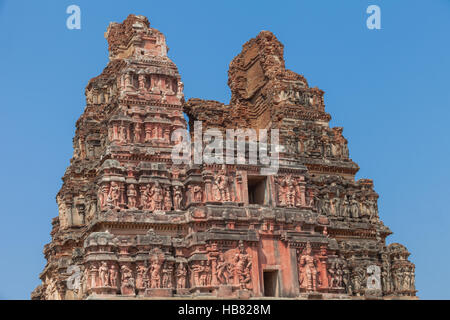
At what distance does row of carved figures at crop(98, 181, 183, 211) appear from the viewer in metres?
36.8

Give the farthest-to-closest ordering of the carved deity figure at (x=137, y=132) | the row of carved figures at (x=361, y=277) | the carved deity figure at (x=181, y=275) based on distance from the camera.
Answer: the carved deity figure at (x=137, y=132)
the row of carved figures at (x=361, y=277)
the carved deity figure at (x=181, y=275)

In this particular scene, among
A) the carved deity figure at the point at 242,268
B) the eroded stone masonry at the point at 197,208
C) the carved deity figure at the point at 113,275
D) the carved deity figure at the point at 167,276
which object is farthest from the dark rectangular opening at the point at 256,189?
the carved deity figure at the point at 113,275

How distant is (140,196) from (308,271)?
8710mm

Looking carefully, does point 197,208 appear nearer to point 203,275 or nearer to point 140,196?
point 140,196

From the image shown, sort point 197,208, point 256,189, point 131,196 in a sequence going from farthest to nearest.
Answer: point 256,189 → point 131,196 → point 197,208

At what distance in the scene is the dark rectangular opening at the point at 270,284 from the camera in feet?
120

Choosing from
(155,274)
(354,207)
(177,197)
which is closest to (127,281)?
(155,274)

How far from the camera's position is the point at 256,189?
39.6 m

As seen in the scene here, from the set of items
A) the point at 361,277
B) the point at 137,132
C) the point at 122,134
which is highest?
the point at 137,132

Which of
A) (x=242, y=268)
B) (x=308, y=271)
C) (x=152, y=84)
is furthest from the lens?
(x=152, y=84)

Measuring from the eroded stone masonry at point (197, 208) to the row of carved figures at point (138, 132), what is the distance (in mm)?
60

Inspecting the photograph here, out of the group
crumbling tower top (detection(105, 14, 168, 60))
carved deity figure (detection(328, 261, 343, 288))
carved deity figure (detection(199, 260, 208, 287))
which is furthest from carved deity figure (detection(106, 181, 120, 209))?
carved deity figure (detection(328, 261, 343, 288))

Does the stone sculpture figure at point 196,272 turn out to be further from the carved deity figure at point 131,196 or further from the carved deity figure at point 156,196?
the carved deity figure at point 131,196

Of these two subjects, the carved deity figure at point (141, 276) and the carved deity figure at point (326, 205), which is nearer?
the carved deity figure at point (141, 276)
